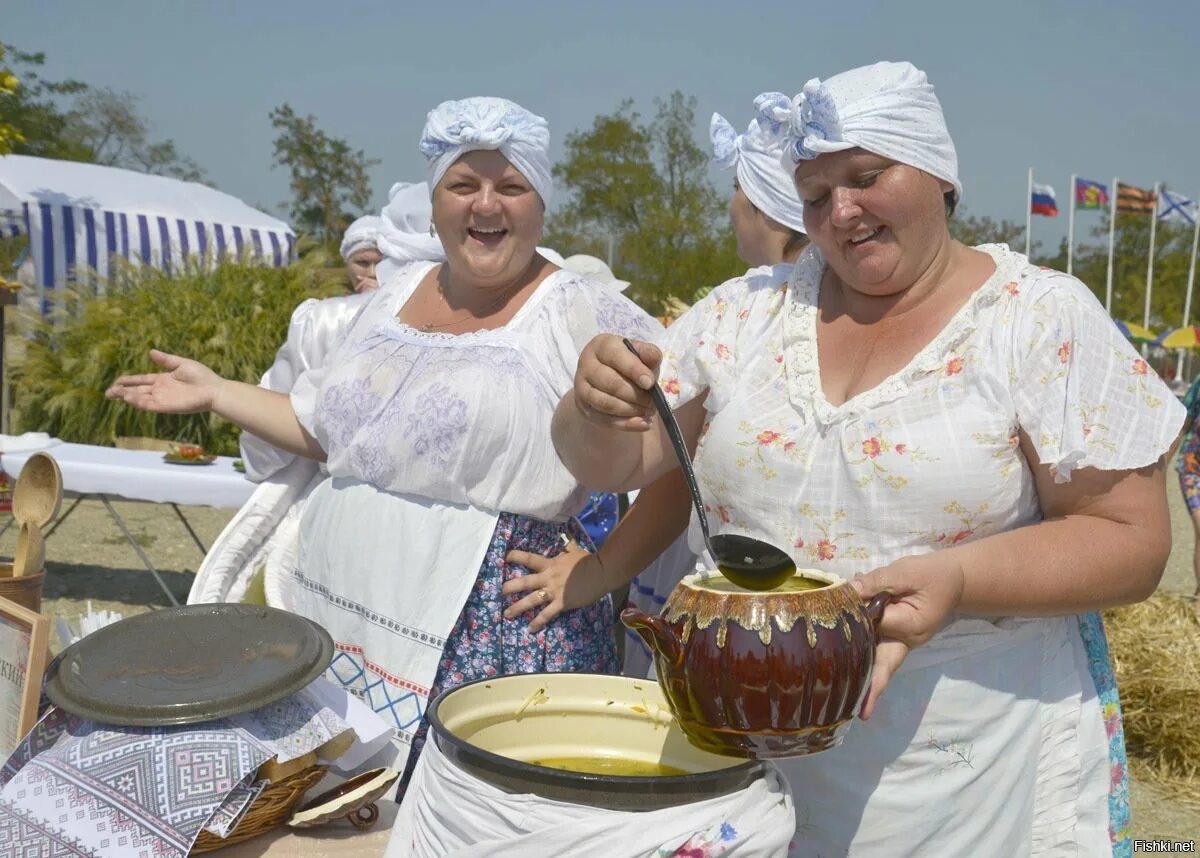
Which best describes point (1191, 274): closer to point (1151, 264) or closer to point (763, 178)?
point (1151, 264)

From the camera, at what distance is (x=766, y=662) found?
1168 mm

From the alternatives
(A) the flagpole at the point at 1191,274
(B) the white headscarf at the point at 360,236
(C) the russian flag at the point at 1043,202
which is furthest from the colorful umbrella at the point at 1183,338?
(B) the white headscarf at the point at 360,236

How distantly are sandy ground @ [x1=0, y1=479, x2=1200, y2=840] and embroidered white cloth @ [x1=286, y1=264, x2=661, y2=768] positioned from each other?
131 inches

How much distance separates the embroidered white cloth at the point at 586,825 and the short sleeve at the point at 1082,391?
1.83 feet

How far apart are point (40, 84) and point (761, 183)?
90.6ft

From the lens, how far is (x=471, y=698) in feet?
4.64

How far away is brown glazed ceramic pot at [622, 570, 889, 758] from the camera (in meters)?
1.17

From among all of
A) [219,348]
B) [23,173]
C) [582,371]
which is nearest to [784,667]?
[582,371]

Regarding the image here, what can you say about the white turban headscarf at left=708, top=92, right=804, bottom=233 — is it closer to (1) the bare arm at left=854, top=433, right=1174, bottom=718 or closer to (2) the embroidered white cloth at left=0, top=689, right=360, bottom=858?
(1) the bare arm at left=854, top=433, right=1174, bottom=718

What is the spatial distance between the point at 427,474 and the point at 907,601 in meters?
1.08

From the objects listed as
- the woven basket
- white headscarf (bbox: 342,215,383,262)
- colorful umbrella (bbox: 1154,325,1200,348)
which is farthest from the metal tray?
colorful umbrella (bbox: 1154,325,1200,348)

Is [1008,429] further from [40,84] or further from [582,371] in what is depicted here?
[40,84]

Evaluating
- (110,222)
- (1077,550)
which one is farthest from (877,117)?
(110,222)

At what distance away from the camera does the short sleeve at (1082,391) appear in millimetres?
1430
